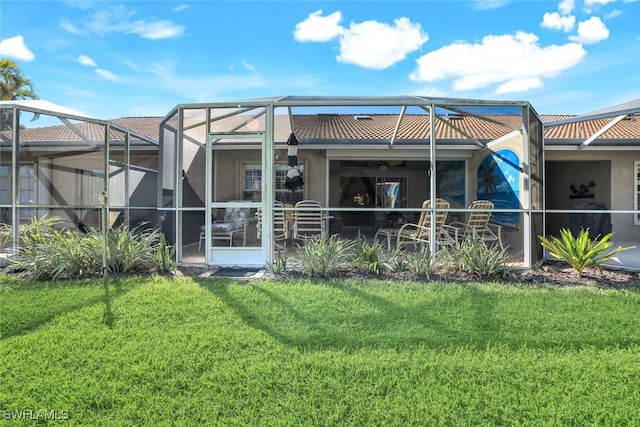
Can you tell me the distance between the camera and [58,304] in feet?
14.0

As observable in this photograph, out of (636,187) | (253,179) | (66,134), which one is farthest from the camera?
(636,187)

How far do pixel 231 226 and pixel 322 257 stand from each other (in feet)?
6.30

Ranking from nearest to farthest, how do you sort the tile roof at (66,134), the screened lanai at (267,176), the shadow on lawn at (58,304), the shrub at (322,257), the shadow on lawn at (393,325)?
the shadow on lawn at (393,325)
the shadow on lawn at (58,304)
the shrub at (322,257)
the screened lanai at (267,176)
the tile roof at (66,134)

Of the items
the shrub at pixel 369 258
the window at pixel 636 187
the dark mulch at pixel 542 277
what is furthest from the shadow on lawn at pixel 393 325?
the window at pixel 636 187

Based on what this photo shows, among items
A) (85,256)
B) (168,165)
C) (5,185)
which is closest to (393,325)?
(85,256)

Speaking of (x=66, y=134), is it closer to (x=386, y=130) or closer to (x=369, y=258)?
(x=369, y=258)

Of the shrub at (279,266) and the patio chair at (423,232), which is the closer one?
the shrub at (279,266)

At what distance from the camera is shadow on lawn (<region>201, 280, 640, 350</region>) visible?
332 centimetres

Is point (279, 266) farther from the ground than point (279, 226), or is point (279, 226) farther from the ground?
point (279, 226)

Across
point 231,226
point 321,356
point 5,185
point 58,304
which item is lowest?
point 321,356

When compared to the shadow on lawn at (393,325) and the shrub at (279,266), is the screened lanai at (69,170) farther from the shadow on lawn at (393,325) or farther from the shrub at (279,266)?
the shadow on lawn at (393,325)

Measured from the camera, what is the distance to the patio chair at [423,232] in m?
6.52

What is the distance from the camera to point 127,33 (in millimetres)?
9273

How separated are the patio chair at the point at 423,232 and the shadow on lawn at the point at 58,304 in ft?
Answer: 13.7
